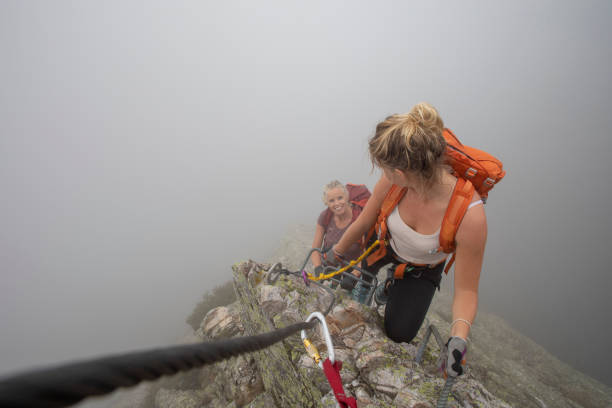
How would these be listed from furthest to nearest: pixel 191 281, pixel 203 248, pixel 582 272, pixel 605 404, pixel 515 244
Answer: pixel 203 248 → pixel 191 281 → pixel 515 244 → pixel 582 272 → pixel 605 404

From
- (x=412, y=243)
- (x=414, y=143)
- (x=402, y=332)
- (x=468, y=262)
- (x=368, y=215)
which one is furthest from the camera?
(x=368, y=215)

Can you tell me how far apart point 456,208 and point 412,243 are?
68cm

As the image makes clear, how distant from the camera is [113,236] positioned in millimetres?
140000

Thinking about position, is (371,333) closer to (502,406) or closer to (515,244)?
(502,406)

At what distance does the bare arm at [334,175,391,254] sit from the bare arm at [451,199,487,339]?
3.02 feet

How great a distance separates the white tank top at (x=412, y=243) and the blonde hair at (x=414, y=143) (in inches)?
25.6

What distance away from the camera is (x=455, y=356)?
2195mm

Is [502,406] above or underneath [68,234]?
above

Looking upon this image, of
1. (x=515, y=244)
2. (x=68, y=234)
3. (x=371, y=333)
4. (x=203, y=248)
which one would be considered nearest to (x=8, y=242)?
(x=68, y=234)

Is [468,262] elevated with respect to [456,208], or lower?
lower

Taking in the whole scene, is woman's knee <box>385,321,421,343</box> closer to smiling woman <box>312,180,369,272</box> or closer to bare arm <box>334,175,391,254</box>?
bare arm <box>334,175,391,254</box>

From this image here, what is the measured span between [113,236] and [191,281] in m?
103

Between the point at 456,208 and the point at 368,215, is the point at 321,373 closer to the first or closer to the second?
the point at 368,215

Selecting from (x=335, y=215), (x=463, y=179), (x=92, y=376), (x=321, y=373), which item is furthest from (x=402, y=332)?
(x=92, y=376)
